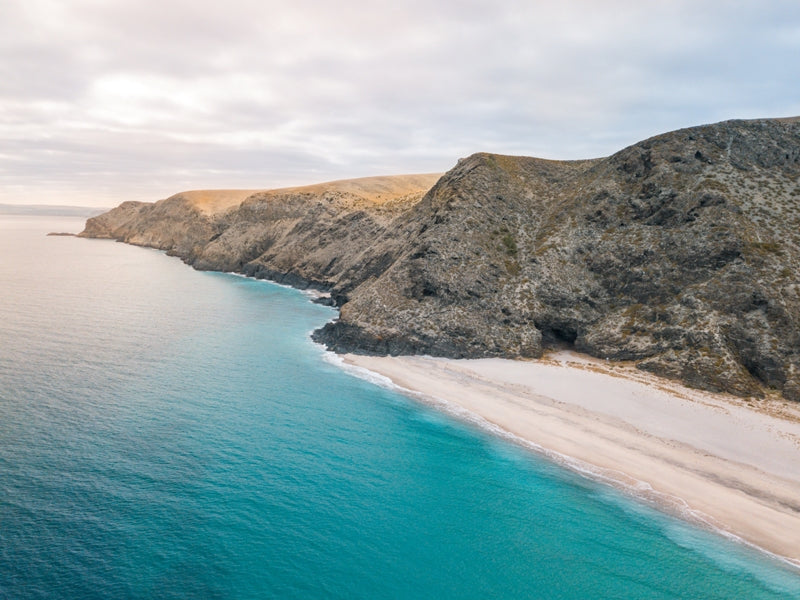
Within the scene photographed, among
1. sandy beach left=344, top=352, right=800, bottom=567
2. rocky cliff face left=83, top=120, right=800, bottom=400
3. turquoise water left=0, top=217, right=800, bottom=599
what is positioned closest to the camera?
turquoise water left=0, top=217, right=800, bottom=599

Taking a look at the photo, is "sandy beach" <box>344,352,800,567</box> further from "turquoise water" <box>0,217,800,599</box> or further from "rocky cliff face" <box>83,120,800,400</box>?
"rocky cliff face" <box>83,120,800,400</box>

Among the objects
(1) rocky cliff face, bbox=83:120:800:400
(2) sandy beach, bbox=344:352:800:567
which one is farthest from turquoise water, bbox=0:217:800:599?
(1) rocky cliff face, bbox=83:120:800:400

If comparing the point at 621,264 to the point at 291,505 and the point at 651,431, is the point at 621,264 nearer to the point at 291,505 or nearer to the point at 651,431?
the point at 651,431

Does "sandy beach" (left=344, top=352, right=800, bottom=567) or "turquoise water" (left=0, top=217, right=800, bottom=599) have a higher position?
"sandy beach" (left=344, top=352, right=800, bottom=567)

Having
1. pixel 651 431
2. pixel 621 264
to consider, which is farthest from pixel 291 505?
pixel 621 264

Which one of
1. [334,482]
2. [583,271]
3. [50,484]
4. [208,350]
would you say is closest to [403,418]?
[334,482]

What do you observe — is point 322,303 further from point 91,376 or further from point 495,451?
point 495,451

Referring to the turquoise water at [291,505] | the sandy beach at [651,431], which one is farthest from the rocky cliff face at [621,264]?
the turquoise water at [291,505]
